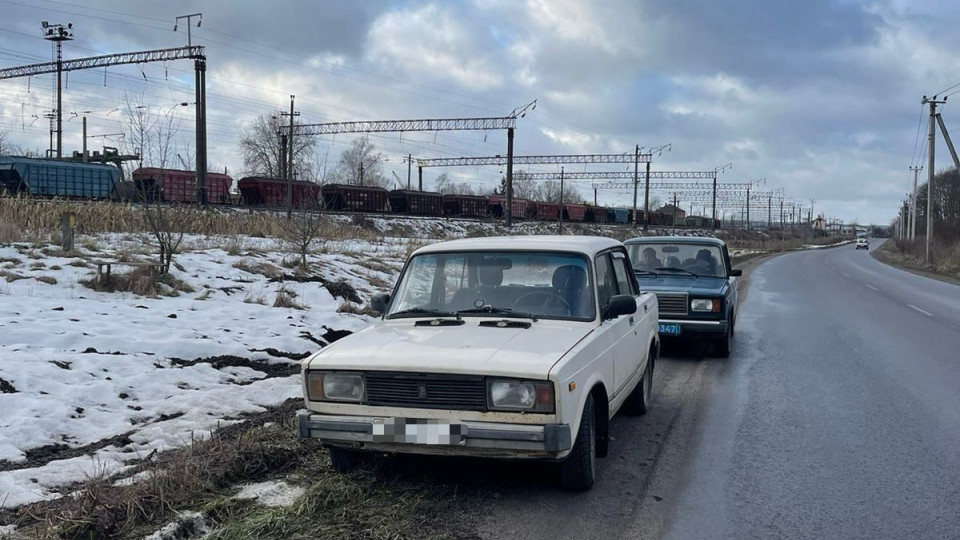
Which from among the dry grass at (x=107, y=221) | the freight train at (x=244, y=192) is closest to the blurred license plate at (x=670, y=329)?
the freight train at (x=244, y=192)

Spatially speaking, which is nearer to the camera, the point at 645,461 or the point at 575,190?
the point at 645,461

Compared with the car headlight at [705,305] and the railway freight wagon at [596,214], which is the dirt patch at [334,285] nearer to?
the car headlight at [705,305]

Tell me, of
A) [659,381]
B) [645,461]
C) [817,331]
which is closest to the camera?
[645,461]

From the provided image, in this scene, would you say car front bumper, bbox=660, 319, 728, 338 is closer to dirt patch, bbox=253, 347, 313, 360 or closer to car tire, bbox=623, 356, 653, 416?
car tire, bbox=623, 356, 653, 416

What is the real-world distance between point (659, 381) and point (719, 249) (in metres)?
3.51

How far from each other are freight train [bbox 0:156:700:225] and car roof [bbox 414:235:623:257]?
835 centimetres

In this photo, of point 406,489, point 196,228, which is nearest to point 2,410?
point 406,489

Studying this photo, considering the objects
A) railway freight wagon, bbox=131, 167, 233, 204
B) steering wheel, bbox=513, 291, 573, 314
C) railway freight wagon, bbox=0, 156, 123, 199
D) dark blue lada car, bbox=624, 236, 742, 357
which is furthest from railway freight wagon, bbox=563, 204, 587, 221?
steering wheel, bbox=513, 291, 573, 314

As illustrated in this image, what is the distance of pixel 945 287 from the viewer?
25.3m

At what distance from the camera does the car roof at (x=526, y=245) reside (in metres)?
5.63

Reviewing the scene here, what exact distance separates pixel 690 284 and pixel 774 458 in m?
4.93

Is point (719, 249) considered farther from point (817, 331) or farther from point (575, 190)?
point (575, 190)

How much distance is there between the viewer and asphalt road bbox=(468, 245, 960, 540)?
4273 mm

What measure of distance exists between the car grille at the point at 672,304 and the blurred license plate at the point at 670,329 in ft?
0.59
